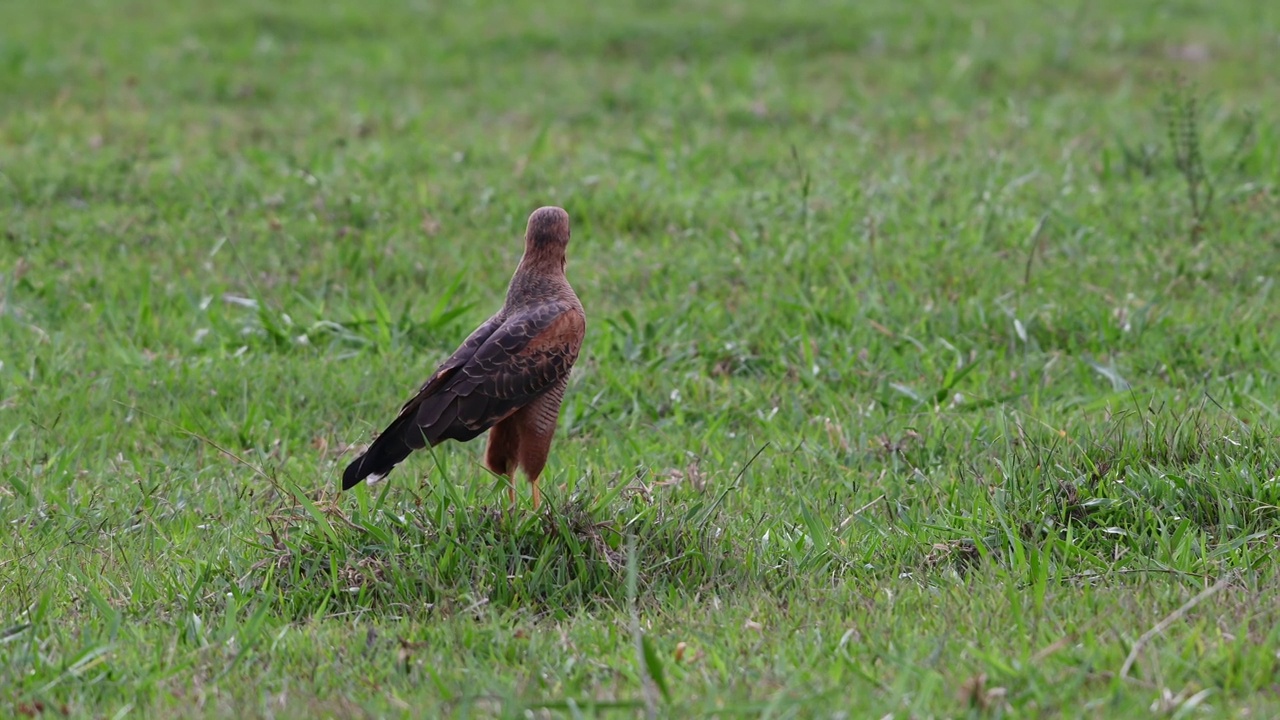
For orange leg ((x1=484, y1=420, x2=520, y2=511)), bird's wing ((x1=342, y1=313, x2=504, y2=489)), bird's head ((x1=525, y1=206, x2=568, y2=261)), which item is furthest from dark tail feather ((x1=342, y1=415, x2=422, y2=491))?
bird's head ((x1=525, y1=206, x2=568, y2=261))

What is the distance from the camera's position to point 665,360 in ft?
20.2

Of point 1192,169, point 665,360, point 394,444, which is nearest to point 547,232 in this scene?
point 394,444

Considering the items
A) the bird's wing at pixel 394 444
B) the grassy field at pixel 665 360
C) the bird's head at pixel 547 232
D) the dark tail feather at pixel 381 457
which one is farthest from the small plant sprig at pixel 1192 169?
the dark tail feather at pixel 381 457

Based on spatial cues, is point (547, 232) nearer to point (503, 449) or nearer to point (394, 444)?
point (503, 449)

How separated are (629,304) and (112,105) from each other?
470cm

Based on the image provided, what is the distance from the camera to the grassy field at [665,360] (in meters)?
3.51

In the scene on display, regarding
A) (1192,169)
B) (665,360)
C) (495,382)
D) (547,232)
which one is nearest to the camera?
(495,382)

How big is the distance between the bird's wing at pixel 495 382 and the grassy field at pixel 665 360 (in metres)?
0.30

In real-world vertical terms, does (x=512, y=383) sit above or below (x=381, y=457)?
above

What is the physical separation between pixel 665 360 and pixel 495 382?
6.07 ft

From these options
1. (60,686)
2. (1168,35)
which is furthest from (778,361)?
(1168,35)

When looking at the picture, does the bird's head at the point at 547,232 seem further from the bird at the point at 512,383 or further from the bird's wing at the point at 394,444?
the bird's wing at the point at 394,444

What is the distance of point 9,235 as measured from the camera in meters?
7.32

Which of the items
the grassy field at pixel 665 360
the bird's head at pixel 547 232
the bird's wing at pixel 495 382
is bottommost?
the grassy field at pixel 665 360
